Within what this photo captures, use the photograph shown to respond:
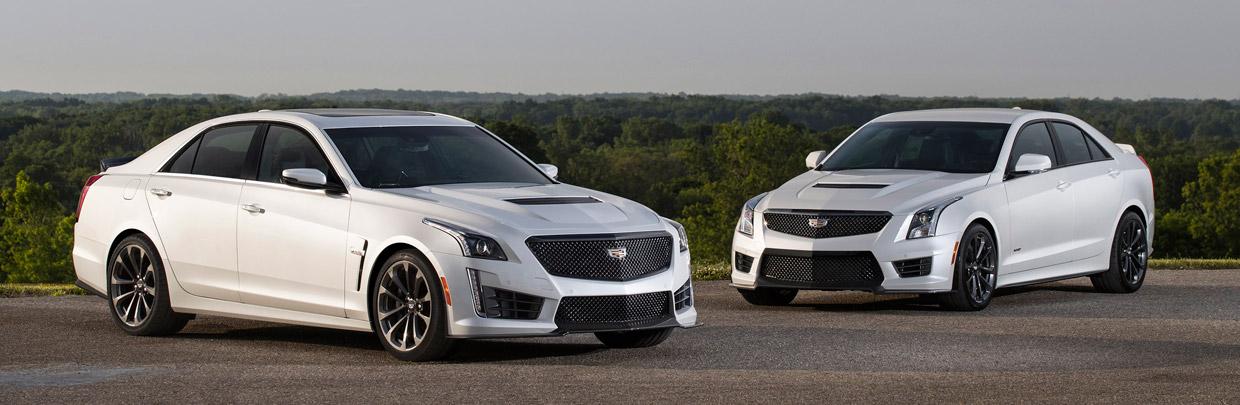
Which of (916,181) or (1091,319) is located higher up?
(916,181)

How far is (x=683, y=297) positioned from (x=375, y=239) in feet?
6.61

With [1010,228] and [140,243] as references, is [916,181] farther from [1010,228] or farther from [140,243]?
[140,243]

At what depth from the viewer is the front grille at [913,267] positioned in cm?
1150

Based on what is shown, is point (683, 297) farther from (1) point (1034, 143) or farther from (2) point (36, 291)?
(2) point (36, 291)

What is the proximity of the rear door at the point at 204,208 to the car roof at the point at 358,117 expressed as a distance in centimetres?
24

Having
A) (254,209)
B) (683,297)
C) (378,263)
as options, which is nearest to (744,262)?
(683,297)

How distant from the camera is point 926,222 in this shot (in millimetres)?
11570

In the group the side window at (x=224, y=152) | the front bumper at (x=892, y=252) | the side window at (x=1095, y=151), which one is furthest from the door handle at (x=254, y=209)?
the side window at (x=1095, y=151)

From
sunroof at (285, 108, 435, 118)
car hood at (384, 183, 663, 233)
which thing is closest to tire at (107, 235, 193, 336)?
sunroof at (285, 108, 435, 118)

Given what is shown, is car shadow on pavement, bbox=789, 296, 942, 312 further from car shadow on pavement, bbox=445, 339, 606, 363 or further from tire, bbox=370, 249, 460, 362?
tire, bbox=370, 249, 460, 362

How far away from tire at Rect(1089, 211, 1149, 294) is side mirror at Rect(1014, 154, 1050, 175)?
177 cm

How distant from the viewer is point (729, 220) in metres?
80.2

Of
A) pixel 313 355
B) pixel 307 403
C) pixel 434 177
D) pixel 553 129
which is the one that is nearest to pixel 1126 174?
pixel 434 177

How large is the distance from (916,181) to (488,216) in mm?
5039
